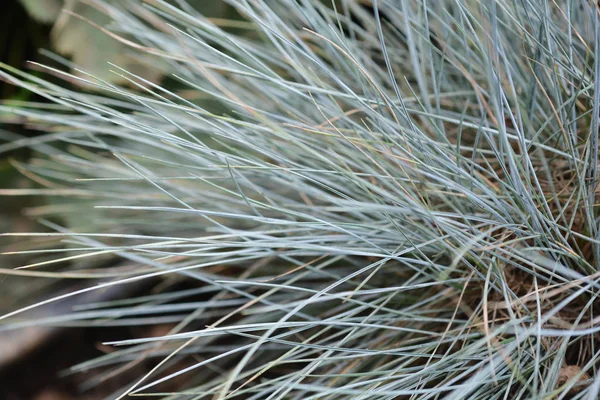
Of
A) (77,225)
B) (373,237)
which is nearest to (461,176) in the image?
(373,237)

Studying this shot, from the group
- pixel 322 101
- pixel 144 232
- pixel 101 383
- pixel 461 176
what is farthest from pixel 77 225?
pixel 461 176

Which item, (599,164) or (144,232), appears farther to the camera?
(144,232)

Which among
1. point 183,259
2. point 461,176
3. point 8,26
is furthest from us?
point 8,26

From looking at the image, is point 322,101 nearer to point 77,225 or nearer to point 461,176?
point 461,176

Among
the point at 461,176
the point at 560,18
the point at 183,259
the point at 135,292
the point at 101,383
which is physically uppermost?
the point at 560,18

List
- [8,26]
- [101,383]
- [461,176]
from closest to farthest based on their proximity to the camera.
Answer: [461,176] < [101,383] < [8,26]

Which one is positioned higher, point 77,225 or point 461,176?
point 461,176
